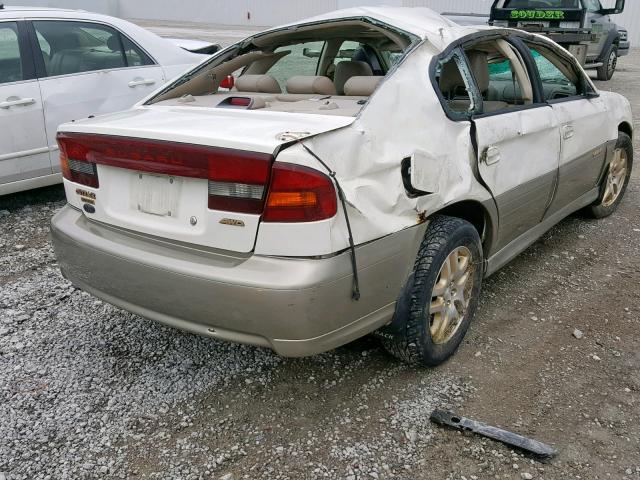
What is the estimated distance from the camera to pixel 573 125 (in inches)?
150

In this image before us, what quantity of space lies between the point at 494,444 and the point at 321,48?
129 inches

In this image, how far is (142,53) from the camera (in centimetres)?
557

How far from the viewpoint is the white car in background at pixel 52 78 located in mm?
4707

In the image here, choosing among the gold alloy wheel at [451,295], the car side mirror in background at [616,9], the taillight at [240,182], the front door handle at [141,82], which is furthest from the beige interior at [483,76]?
the car side mirror in background at [616,9]

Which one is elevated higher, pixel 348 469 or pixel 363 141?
pixel 363 141

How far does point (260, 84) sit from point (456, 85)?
1.13 m

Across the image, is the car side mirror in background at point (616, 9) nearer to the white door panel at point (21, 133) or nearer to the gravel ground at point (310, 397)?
the gravel ground at point (310, 397)

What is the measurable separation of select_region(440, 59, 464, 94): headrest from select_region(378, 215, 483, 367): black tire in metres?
0.80

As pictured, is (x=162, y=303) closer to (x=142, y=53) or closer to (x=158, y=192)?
(x=158, y=192)

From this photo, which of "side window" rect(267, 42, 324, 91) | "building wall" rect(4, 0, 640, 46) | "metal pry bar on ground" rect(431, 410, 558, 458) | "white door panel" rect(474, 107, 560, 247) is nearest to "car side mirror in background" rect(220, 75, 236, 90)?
"side window" rect(267, 42, 324, 91)

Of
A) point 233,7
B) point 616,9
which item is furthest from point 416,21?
point 233,7

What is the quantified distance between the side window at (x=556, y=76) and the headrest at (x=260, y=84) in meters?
1.66

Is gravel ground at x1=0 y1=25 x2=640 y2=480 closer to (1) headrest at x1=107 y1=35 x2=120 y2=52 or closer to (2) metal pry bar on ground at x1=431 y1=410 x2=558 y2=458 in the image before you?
(2) metal pry bar on ground at x1=431 y1=410 x2=558 y2=458

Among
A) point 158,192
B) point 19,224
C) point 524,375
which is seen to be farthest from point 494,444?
point 19,224
